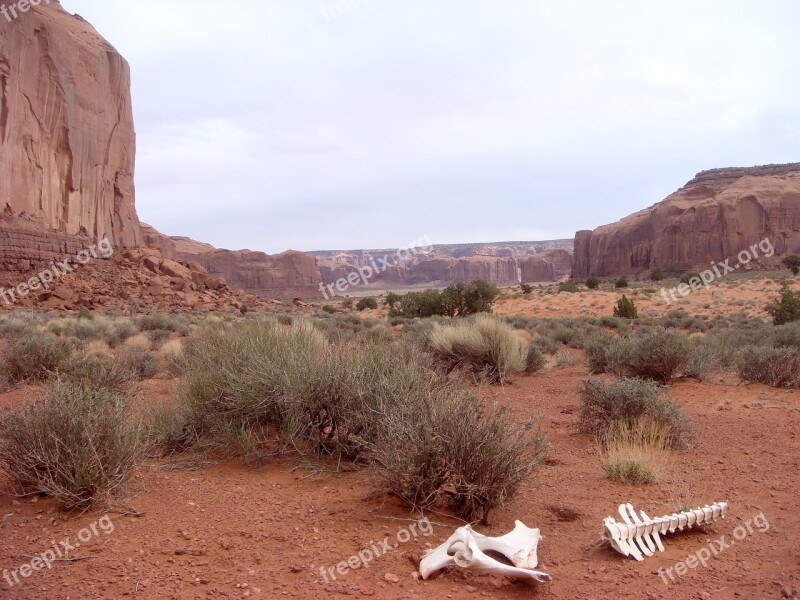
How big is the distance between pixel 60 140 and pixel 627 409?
4051 centimetres

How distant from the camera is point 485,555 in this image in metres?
2.93

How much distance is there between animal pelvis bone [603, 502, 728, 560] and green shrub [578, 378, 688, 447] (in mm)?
1822

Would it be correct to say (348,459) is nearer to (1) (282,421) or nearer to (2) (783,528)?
(1) (282,421)

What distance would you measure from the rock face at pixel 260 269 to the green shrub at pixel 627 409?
8099cm

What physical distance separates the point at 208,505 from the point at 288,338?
8.06ft

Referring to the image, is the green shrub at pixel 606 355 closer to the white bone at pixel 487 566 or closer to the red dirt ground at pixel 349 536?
the red dirt ground at pixel 349 536

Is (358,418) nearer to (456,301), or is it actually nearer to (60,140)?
(456,301)

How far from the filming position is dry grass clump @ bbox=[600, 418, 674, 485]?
4.45 m

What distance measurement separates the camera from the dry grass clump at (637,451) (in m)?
4.45

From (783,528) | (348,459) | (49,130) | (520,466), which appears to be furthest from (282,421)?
(49,130)

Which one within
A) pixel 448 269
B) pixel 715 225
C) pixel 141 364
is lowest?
pixel 141 364

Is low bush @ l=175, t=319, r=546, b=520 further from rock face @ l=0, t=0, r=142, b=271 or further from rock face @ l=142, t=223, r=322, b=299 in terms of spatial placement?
rock face @ l=142, t=223, r=322, b=299

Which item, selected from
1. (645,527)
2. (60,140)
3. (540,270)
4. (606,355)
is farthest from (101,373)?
(540,270)

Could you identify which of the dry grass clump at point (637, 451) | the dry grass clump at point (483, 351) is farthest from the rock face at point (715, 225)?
the dry grass clump at point (637, 451)
